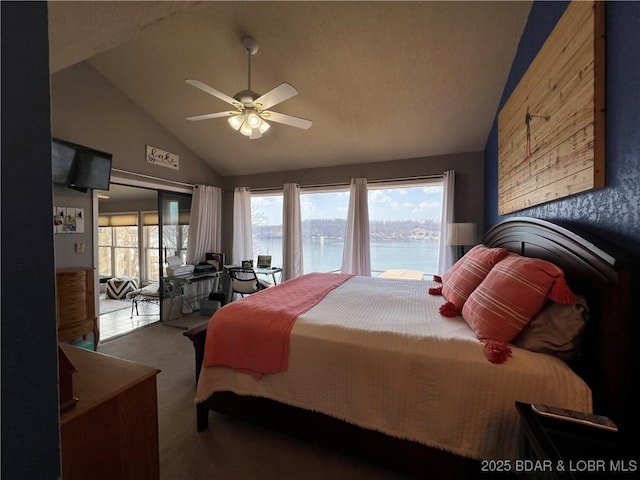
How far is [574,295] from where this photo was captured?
3.84 ft

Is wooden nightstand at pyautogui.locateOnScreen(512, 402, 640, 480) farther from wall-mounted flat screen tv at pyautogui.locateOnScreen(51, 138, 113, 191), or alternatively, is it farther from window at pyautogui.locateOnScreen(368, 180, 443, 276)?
wall-mounted flat screen tv at pyautogui.locateOnScreen(51, 138, 113, 191)

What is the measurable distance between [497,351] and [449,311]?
1.73 feet

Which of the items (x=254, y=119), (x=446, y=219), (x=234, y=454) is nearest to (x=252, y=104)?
(x=254, y=119)

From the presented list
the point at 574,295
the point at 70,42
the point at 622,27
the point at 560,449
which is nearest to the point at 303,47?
the point at 70,42

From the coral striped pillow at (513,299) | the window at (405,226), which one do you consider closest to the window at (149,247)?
the window at (405,226)

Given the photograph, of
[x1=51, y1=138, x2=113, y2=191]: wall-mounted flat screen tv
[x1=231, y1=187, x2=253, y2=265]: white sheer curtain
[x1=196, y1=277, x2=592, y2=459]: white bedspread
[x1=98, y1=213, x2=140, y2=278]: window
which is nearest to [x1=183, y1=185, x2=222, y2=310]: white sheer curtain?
[x1=231, y1=187, x2=253, y2=265]: white sheer curtain

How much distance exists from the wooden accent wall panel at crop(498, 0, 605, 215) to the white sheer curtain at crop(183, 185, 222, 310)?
425 cm

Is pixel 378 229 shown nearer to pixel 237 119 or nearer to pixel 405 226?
pixel 405 226

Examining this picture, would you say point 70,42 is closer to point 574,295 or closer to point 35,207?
point 35,207

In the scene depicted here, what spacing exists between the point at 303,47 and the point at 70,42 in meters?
1.74

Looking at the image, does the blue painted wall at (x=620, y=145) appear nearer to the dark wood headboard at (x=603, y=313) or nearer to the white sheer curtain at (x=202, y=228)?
the dark wood headboard at (x=603, y=313)

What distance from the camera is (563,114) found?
1498 mm

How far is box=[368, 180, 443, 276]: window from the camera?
387 centimetres

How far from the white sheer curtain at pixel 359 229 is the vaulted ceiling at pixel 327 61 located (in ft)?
1.69
